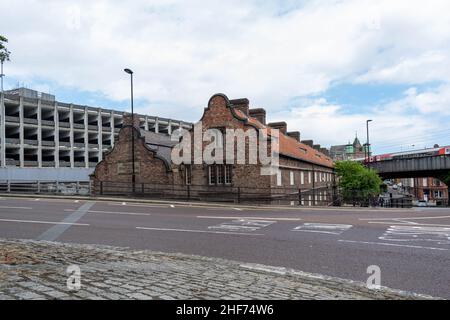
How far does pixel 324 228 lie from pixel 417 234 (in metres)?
3.04

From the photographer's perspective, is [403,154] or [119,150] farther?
[403,154]

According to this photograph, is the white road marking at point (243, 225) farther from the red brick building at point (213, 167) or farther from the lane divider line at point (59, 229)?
the red brick building at point (213, 167)

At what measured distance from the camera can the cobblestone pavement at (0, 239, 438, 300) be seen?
4.84m

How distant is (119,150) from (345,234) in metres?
25.9

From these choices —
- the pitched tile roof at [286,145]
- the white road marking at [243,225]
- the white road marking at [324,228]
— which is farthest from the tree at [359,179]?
the white road marking at [324,228]

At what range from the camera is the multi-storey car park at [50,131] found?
61.8 meters

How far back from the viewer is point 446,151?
5141 centimetres

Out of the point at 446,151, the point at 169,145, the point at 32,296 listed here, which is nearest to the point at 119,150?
the point at 169,145

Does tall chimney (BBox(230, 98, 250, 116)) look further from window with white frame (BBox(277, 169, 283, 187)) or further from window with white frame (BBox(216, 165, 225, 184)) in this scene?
window with white frame (BBox(277, 169, 283, 187))

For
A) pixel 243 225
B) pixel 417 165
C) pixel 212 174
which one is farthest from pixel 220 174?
pixel 417 165

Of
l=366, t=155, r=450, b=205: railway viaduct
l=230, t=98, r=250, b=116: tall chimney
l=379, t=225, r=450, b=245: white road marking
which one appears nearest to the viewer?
l=379, t=225, r=450, b=245: white road marking

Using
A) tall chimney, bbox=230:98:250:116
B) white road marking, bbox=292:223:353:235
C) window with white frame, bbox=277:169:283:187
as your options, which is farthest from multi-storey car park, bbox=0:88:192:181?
white road marking, bbox=292:223:353:235
